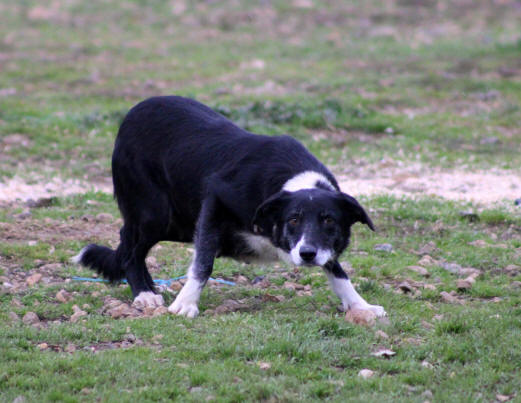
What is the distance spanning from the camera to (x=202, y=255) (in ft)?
22.0

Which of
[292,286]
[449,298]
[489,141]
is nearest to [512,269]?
[449,298]

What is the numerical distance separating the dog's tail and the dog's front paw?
109 cm

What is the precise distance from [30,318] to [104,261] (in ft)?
4.56

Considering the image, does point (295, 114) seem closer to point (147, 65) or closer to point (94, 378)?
point (147, 65)

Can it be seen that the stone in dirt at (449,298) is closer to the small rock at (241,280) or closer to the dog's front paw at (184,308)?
the small rock at (241,280)

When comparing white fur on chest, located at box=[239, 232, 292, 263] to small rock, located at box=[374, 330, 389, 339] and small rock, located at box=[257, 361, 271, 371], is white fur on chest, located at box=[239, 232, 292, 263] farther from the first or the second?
small rock, located at box=[257, 361, 271, 371]

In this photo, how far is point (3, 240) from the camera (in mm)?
8484

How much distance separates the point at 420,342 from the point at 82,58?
52.3ft

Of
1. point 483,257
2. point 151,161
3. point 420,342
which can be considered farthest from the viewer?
point 483,257

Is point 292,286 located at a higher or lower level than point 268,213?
lower

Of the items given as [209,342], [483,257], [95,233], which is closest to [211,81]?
[95,233]

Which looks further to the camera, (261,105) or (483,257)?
(261,105)

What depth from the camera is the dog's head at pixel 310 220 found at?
605cm

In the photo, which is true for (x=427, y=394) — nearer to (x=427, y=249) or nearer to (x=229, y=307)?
(x=229, y=307)
